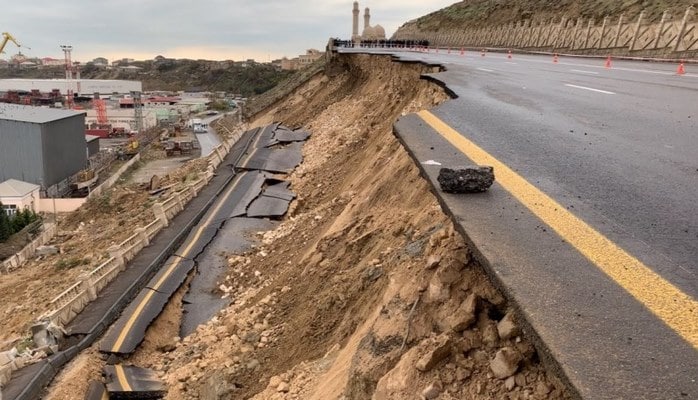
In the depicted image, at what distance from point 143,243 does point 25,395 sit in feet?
18.8

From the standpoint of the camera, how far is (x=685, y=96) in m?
10.4

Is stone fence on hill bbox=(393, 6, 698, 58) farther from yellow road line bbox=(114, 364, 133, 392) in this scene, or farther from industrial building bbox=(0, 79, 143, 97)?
industrial building bbox=(0, 79, 143, 97)

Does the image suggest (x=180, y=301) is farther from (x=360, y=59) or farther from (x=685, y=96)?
(x=360, y=59)

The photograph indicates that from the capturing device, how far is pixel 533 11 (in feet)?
178

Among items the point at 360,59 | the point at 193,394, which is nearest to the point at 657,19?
the point at 360,59

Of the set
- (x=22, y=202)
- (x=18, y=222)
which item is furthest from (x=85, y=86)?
(x=18, y=222)

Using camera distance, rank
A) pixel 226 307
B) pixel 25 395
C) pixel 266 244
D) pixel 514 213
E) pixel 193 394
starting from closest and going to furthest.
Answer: pixel 514 213 < pixel 193 394 < pixel 25 395 < pixel 226 307 < pixel 266 244

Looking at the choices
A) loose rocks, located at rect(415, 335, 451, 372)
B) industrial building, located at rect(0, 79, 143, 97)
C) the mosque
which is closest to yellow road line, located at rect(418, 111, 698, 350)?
loose rocks, located at rect(415, 335, 451, 372)

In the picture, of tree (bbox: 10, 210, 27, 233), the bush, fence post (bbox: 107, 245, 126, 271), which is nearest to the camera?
fence post (bbox: 107, 245, 126, 271)

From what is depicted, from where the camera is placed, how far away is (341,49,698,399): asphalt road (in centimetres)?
243

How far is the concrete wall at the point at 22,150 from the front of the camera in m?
41.9

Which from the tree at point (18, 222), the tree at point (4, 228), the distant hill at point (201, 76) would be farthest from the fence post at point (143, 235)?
the distant hill at point (201, 76)

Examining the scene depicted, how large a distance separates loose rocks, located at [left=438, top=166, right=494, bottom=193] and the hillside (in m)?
29.1

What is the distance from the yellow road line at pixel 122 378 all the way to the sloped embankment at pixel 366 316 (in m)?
0.51
